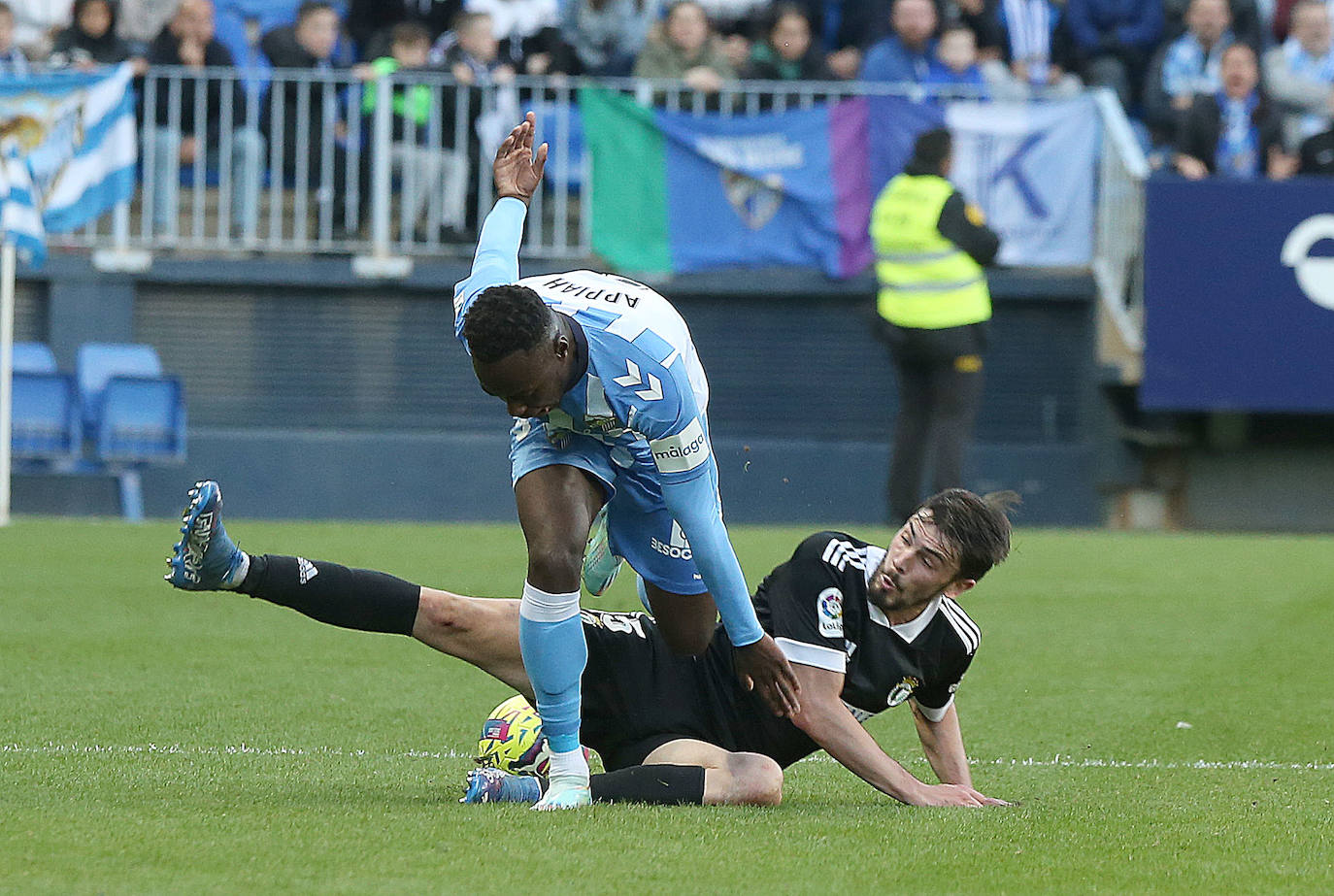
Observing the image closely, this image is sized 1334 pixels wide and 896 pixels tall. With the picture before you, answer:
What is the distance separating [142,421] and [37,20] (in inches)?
149

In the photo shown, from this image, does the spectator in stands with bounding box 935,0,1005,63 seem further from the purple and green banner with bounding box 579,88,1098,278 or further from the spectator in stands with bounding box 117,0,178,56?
the spectator in stands with bounding box 117,0,178,56

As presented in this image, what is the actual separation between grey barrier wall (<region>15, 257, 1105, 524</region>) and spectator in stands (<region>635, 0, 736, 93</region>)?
4.91 feet

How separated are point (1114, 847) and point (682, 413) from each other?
4.62 feet

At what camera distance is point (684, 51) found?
579 inches

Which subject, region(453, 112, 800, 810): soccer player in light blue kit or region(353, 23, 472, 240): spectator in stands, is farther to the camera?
region(353, 23, 472, 240): spectator in stands

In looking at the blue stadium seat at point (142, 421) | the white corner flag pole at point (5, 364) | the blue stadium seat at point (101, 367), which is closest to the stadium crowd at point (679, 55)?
the blue stadium seat at point (101, 367)

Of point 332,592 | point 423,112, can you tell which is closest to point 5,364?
point 423,112

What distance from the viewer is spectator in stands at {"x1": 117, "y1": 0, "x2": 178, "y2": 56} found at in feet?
48.6

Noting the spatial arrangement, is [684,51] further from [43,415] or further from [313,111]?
[43,415]

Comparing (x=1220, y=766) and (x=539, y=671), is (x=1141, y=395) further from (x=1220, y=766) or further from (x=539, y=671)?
(x=539, y=671)

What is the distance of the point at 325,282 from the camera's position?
47.7 ft

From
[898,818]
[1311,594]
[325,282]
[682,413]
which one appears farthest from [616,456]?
[325,282]

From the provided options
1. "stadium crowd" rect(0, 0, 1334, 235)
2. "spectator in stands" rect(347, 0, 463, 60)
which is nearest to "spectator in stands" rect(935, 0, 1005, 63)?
"stadium crowd" rect(0, 0, 1334, 235)

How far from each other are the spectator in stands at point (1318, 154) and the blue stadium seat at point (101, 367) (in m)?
8.18
